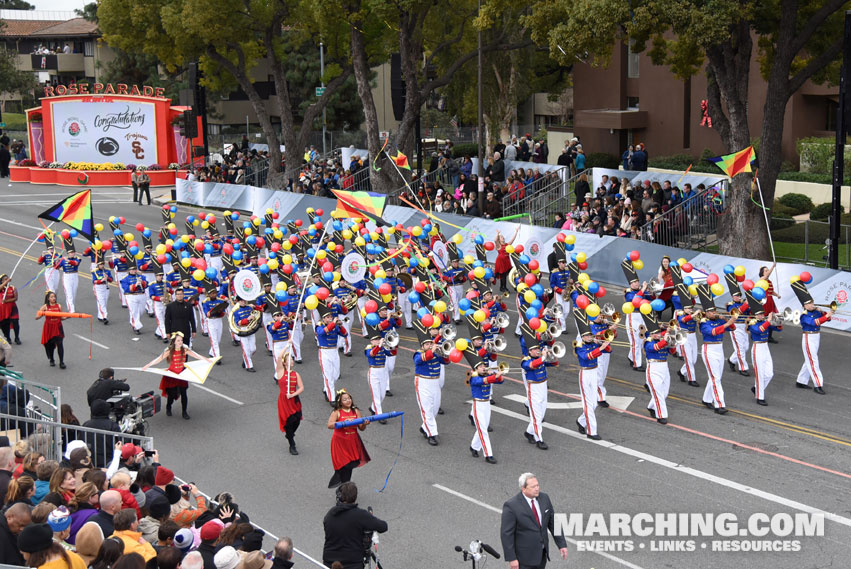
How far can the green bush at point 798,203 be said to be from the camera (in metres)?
30.7

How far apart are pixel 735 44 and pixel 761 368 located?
954cm

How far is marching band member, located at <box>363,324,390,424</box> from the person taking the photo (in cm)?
1600

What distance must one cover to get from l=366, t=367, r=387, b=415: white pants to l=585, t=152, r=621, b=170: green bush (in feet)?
79.1

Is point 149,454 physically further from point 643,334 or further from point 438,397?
point 643,334

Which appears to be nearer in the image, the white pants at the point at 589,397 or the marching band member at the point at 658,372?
the white pants at the point at 589,397

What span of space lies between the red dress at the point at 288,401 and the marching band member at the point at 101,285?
9610 millimetres

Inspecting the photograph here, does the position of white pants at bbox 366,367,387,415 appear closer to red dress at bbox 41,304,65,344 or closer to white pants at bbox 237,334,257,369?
white pants at bbox 237,334,257,369

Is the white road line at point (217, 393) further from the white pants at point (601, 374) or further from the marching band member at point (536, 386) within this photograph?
the white pants at point (601, 374)

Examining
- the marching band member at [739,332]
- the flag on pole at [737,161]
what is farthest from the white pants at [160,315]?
the flag on pole at [737,161]

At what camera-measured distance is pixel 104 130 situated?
48.5 m

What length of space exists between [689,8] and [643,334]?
27.0 feet

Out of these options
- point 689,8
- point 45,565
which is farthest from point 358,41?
point 45,565

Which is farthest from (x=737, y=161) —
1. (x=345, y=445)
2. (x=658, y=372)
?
(x=345, y=445)

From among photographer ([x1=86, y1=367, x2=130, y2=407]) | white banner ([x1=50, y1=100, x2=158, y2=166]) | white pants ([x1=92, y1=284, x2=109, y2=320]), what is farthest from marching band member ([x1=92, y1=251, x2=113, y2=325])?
white banner ([x1=50, y1=100, x2=158, y2=166])
